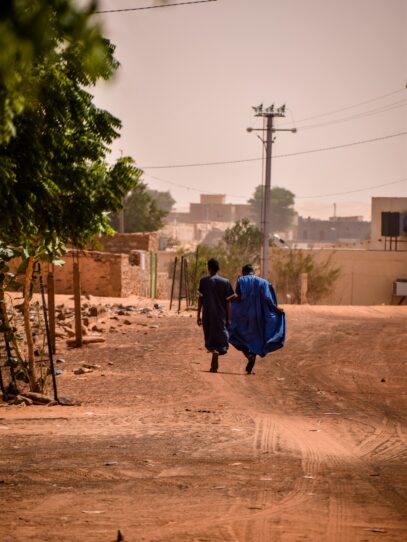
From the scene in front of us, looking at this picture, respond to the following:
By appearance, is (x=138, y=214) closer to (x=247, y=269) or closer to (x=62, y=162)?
(x=247, y=269)

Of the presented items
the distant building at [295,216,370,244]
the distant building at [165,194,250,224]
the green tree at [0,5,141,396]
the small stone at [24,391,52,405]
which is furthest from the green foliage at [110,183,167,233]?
the distant building at [165,194,250,224]

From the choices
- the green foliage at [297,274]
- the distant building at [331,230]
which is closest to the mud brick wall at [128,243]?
the green foliage at [297,274]

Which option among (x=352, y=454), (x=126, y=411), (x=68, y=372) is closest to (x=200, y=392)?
(x=126, y=411)

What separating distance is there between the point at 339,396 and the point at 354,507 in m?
7.01

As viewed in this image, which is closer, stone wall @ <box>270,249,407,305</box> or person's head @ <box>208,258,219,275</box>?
person's head @ <box>208,258,219,275</box>

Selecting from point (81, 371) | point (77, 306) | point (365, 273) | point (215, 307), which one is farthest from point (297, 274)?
point (215, 307)

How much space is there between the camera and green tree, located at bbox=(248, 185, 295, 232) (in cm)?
13362

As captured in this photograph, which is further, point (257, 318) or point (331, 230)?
point (331, 230)

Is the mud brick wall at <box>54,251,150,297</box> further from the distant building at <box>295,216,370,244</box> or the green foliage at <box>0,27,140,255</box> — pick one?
the distant building at <box>295,216,370,244</box>

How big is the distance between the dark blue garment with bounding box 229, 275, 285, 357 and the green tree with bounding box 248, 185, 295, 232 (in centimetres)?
11679

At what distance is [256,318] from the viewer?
15148mm

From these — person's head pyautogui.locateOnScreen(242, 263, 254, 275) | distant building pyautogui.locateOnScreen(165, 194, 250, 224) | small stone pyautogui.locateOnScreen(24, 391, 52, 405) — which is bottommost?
small stone pyautogui.locateOnScreen(24, 391, 52, 405)

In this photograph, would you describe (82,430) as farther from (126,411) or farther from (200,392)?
(200,392)

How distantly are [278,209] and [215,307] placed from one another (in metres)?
121
